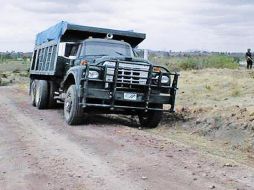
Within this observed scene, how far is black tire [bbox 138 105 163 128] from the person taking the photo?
13.4 m

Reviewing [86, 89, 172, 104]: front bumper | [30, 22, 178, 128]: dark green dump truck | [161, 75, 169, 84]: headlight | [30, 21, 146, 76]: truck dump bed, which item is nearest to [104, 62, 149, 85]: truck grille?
[30, 22, 178, 128]: dark green dump truck

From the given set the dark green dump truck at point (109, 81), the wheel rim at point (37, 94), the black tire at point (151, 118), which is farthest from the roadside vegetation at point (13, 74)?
the black tire at point (151, 118)

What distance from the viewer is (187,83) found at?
22938 millimetres

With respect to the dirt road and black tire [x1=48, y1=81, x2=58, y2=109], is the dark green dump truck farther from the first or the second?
black tire [x1=48, y1=81, x2=58, y2=109]

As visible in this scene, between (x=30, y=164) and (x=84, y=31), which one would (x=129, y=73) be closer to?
Result: (x=84, y=31)

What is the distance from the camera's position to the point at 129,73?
1264 cm

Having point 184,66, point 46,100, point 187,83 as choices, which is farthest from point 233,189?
point 184,66

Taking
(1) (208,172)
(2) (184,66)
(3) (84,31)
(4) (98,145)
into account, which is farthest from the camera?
(2) (184,66)

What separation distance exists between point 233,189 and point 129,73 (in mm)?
6124

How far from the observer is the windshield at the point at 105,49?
1408cm

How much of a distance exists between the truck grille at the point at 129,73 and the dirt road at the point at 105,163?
133 centimetres

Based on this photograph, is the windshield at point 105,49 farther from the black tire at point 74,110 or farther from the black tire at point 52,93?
the black tire at point 52,93

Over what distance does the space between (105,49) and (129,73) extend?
73.3 inches

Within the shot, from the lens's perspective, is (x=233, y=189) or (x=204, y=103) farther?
(x=204, y=103)
